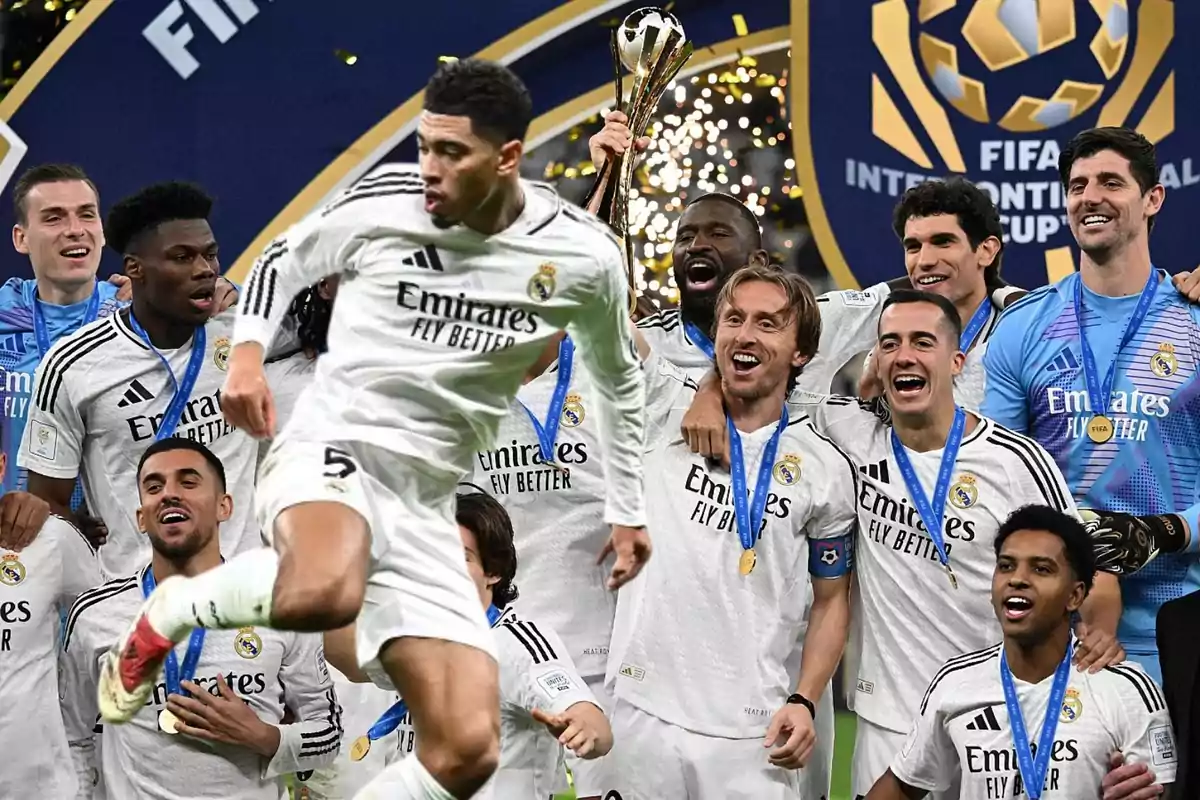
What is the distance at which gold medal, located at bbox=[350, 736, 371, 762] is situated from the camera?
227 inches

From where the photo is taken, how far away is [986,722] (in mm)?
5055

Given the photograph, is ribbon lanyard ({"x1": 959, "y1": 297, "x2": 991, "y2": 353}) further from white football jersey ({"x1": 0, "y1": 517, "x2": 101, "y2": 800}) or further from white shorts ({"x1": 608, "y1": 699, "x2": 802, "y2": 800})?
white football jersey ({"x1": 0, "y1": 517, "x2": 101, "y2": 800})

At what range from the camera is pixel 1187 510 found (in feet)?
17.7

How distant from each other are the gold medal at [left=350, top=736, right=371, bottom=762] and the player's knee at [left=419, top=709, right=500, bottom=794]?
6.08ft

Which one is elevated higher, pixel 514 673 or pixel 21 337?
pixel 21 337

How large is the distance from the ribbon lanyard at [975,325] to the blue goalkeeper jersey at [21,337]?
2773 mm

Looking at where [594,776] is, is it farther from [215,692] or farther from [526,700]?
→ [215,692]

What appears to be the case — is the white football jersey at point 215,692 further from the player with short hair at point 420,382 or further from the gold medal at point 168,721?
the player with short hair at point 420,382

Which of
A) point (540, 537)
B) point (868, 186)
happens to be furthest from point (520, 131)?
point (868, 186)

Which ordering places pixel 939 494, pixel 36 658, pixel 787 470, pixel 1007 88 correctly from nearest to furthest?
1. pixel 939 494
2. pixel 787 470
3. pixel 36 658
4. pixel 1007 88

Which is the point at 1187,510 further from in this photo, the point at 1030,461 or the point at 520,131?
the point at 520,131

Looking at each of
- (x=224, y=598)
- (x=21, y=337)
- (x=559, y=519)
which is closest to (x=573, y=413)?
(x=559, y=519)

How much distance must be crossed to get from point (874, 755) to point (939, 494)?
0.76m

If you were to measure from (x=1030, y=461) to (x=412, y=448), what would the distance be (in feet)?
6.54
